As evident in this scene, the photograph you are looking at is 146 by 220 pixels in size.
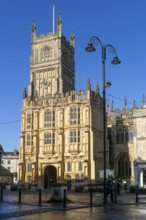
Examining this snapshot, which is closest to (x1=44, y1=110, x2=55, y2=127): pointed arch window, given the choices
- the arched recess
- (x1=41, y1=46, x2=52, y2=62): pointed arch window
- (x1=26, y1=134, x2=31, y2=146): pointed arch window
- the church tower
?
(x1=26, y1=134, x2=31, y2=146): pointed arch window

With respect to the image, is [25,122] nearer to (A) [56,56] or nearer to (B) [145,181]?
(A) [56,56]

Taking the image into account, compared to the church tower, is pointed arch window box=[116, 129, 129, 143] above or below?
below

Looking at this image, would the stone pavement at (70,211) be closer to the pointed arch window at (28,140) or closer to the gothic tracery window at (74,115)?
the gothic tracery window at (74,115)

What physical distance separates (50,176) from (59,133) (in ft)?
28.6

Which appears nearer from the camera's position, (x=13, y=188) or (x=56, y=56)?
(x=13, y=188)

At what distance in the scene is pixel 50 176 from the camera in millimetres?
67000

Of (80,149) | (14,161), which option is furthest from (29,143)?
(14,161)

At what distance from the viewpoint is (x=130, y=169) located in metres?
70.7

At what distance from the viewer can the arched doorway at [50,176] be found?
216 feet

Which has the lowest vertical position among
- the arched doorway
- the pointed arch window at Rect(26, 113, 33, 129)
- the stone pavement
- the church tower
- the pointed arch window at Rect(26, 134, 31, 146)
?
the arched doorway

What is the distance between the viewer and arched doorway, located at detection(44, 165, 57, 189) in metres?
66.0

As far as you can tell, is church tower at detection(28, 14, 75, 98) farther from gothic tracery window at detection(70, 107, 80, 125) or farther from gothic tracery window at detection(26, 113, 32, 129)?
gothic tracery window at detection(70, 107, 80, 125)

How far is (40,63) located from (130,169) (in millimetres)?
28404

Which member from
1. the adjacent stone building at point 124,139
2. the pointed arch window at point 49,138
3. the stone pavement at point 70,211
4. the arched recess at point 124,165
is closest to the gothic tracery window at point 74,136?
the pointed arch window at point 49,138
